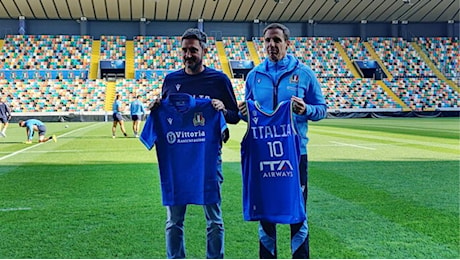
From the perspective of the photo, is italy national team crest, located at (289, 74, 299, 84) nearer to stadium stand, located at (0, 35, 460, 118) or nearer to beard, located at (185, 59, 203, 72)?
beard, located at (185, 59, 203, 72)

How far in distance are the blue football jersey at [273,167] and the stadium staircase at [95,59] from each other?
42.9 meters

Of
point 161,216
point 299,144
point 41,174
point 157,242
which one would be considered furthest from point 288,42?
point 41,174

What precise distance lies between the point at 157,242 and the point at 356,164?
6.49m

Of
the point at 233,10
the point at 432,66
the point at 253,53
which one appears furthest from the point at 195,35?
the point at 432,66

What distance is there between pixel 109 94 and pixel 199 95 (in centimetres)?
3905

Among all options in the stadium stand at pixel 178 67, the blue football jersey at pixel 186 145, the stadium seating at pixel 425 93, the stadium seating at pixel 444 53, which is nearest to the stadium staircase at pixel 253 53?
the stadium stand at pixel 178 67

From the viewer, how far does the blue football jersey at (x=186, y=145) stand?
3.65 m

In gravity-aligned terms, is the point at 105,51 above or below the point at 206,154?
above

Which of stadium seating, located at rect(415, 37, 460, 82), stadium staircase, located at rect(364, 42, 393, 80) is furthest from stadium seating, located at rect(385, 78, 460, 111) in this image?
stadium seating, located at rect(415, 37, 460, 82)

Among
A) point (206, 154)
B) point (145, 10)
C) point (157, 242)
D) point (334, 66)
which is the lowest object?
point (157, 242)

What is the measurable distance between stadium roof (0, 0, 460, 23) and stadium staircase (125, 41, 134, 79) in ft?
8.03

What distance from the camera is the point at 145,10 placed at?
151ft

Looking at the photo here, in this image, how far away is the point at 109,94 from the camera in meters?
41.5

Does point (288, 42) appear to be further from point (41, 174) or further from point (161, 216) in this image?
point (41, 174)
